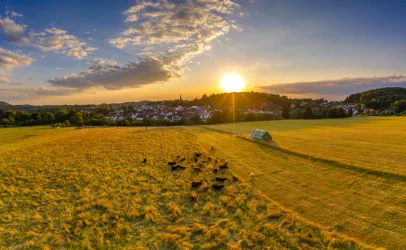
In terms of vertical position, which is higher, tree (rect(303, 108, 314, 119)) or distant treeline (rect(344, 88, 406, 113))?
distant treeline (rect(344, 88, 406, 113))

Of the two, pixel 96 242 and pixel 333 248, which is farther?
pixel 96 242

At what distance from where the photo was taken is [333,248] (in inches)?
348

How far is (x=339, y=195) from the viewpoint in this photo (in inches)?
537

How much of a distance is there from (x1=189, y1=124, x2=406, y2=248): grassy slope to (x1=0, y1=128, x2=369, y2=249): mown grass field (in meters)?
1.21

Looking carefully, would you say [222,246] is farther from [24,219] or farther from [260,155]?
[260,155]

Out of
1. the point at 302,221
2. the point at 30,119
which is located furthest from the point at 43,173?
the point at 30,119

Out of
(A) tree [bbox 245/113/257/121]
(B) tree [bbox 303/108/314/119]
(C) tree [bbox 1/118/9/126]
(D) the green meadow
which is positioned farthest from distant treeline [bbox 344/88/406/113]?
(C) tree [bbox 1/118/9/126]

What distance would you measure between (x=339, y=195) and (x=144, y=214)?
512 inches

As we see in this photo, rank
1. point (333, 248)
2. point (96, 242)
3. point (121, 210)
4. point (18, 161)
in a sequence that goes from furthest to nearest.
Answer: point (18, 161) < point (121, 210) < point (96, 242) < point (333, 248)

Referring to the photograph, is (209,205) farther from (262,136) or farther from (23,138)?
(23,138)

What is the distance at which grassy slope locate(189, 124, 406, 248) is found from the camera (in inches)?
394

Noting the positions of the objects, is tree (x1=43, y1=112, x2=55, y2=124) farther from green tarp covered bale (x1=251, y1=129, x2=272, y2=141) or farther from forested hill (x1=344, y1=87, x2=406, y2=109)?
forested hill (x1=344, y1=87, x2=406, y2=109)

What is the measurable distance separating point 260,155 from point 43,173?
24.6 metres

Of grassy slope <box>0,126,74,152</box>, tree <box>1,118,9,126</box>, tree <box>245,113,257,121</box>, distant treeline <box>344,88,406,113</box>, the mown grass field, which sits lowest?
the mown grass field
